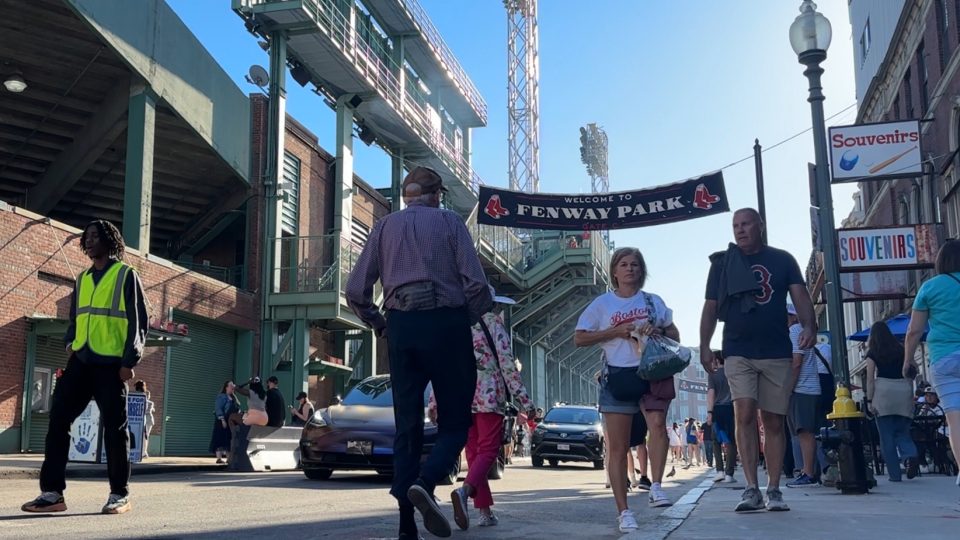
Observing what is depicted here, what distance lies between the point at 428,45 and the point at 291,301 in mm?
11254

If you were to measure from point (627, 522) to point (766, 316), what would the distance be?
168 cm

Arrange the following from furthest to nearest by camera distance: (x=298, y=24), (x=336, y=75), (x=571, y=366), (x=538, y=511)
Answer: (x=571, y=366)
(x=336, y=75)
(x=298, y=24)
(x=538, y=511)

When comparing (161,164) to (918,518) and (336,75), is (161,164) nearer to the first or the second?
(336,75)

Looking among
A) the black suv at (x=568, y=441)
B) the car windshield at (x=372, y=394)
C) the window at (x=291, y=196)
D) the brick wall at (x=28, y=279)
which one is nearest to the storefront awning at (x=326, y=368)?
the window at (x=291, y=196)

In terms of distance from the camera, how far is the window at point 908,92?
81.9 feet

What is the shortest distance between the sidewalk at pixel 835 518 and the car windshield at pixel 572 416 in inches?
513

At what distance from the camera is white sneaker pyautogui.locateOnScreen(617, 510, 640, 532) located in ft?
17.9

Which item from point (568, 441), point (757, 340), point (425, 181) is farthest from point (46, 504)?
point (568, 441)

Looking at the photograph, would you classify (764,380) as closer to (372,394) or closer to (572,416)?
(372,394)

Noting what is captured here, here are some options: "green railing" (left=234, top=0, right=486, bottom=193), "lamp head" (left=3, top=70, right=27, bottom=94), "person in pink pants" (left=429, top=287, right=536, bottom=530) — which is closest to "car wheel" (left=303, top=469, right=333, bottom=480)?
"person in pink pants" (left=429, top=287, right=536, bottom=530)

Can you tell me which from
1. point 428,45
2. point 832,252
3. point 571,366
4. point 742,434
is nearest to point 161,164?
point 428,45

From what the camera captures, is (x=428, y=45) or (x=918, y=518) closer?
(x=918, y=518)

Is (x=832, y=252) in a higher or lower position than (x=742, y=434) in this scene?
higher

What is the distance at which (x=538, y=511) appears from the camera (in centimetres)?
740
